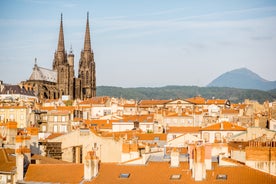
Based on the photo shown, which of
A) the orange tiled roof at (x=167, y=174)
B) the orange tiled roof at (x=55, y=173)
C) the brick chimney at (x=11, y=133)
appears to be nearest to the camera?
the orange tiled roof at (x=167, y=174)

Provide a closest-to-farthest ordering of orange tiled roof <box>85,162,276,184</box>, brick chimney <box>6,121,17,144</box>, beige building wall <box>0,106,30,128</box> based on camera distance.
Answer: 1. orange tiled roof <box>85,162,276,184</box>
2. brick chimney <box>6,121,17,144</box>
3. beige building wall <box>0,106,30,128</box>

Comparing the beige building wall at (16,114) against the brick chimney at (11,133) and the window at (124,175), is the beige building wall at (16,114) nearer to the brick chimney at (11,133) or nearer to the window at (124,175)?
the brick chimney at (11,133)


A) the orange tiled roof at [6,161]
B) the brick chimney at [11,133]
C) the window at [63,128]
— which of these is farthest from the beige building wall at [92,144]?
the window at [63,128]

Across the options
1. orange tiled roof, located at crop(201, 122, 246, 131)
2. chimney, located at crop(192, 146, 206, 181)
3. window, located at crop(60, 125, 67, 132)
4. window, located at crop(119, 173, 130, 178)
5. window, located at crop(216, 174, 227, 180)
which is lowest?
window, located at crop(60, 125, 67, 132)

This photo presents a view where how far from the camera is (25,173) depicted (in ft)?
101

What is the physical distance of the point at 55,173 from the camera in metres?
30.0

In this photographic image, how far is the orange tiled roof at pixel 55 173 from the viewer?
94.8 ft

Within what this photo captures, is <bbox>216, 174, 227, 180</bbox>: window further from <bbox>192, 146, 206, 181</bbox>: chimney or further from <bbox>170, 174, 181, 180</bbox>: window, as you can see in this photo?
<bbox>170, 174, 181, 180</bbox>: window

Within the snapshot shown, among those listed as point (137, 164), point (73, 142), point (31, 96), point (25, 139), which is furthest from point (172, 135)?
point (31, 96)

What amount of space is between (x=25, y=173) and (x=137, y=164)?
19.9ft

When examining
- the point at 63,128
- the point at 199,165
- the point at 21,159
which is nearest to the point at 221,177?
the point at 199,165

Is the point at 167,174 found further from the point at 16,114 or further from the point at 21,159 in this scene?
the point at 16,114

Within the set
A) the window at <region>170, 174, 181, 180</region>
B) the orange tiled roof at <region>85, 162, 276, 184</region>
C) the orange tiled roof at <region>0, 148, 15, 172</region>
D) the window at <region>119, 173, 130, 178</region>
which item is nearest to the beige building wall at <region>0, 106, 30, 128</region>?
the orange tiled roof at <region>0, 148, 15, 172</region>

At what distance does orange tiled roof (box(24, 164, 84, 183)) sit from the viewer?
94.8 ft
